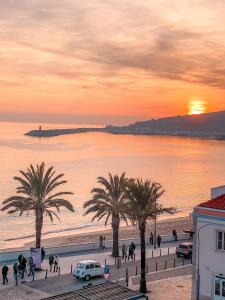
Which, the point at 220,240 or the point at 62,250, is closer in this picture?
the point at 220,240

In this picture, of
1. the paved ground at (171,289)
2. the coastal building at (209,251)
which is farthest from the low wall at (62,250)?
the coastal building at (209,251)

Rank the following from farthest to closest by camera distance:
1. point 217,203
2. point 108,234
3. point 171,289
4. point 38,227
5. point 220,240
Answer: point 108,234 < point 38,227 < point 171,289 < point 217,203 < point 220,240

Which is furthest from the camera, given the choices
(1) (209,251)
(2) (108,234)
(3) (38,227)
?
(2) (108,234)

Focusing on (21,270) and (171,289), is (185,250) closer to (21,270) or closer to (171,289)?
(171,289)

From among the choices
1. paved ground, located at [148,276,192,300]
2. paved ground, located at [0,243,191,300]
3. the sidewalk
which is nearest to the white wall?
paved ground, located at [148,276,192,300]

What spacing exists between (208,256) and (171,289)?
4855 mm

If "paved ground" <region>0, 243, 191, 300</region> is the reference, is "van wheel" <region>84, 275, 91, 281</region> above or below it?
above

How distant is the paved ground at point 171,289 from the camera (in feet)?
94.6

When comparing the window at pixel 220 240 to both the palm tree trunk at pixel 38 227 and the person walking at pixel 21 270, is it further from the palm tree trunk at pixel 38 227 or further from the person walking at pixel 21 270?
the palm tree trunk at pixel 38 227

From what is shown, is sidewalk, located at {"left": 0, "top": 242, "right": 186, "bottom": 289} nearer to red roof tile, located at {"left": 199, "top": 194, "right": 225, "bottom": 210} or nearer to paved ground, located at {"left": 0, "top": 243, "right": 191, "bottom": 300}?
paved ground, located at {"left": 0, "top": 243, "right": 191, "bottom": 300}

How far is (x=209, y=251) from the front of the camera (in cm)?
2659

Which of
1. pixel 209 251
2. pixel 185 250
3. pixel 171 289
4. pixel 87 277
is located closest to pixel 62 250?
pixel 87 277

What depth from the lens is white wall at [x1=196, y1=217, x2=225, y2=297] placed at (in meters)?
26.2

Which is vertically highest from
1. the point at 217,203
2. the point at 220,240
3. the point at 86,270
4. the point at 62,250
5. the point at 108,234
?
the point at 217,203
